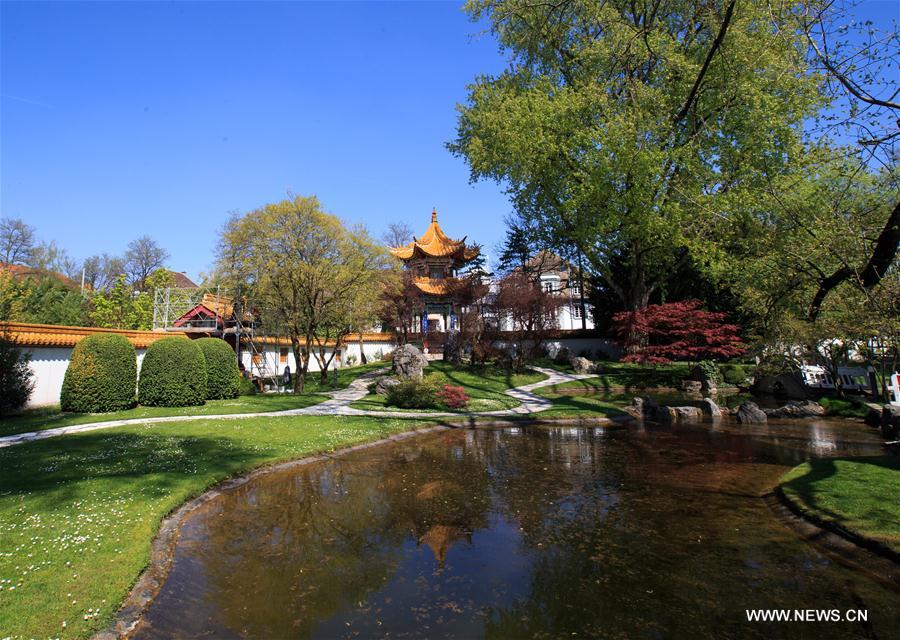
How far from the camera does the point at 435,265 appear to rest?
40.7 meters

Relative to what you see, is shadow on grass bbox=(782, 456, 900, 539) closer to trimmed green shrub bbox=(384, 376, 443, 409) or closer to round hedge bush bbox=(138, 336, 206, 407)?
trimmed green shrub bbox=(384, 376, 443, 409)

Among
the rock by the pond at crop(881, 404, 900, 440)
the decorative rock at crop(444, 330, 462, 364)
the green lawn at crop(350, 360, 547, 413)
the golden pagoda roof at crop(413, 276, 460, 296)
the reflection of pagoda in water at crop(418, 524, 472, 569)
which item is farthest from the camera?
the golden pagoda roof at crop(413, 276, 460, 296)

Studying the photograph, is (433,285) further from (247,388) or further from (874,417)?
(874,417)

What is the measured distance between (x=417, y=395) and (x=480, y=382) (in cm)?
885

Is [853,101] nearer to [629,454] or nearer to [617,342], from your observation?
[629,454]

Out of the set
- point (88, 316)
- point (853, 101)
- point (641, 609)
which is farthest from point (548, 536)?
point (88, 316)

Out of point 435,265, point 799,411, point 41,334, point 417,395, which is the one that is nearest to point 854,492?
point 799,411

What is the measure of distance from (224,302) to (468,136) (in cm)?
1866

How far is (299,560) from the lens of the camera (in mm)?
5594

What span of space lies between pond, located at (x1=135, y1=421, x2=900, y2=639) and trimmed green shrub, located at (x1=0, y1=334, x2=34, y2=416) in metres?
10.7

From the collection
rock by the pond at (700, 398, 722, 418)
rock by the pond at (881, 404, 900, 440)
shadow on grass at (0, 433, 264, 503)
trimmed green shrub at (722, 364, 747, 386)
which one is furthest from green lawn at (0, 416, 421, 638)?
trimmed green shrub at (722, 364, 747, 386)

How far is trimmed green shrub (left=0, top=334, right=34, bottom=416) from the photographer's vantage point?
13.9m

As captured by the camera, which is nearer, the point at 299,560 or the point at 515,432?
the point at 299,560

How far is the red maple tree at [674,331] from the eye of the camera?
77.3 feet
